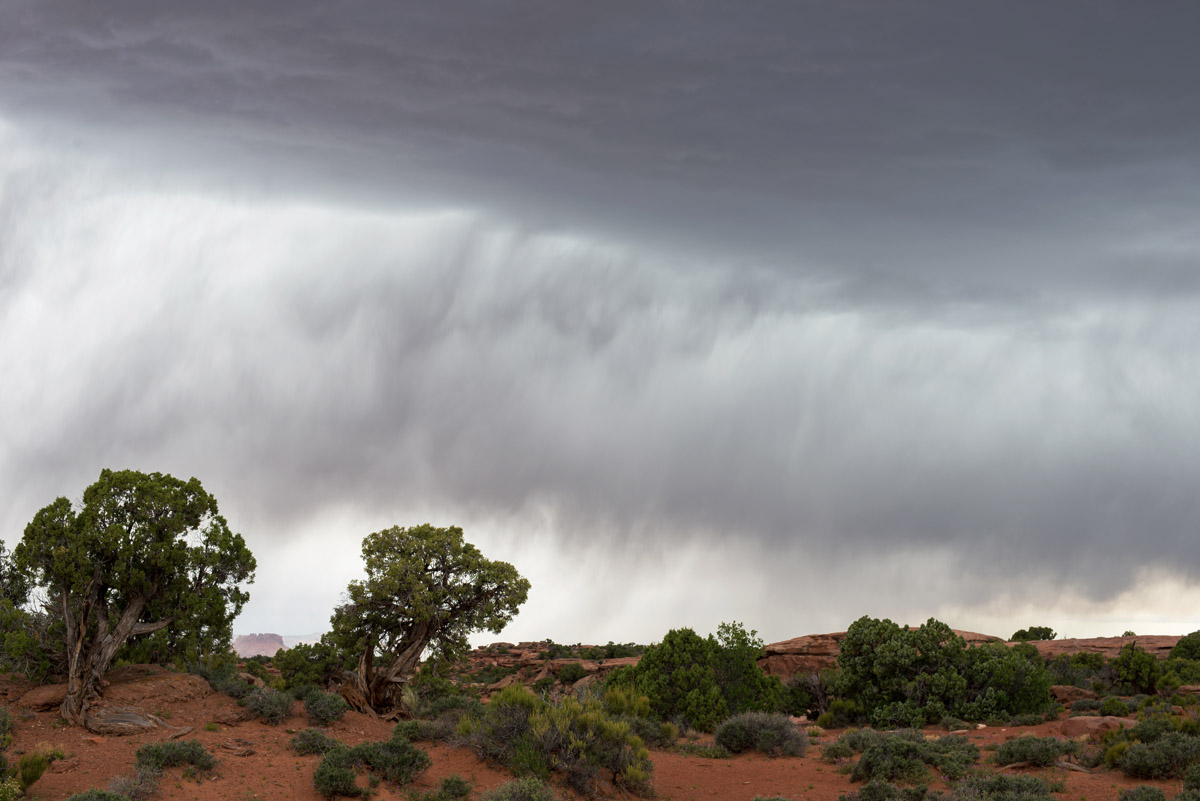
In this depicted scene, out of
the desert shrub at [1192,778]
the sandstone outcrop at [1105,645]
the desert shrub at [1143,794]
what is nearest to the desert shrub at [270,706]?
the desert shrub at [1143,794]

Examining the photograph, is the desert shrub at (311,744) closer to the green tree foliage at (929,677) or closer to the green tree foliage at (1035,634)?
the green tree foliage at (929,677)

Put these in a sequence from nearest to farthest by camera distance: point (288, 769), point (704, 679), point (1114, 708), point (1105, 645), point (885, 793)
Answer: point (885, 793), point (288, 769), point (1114, 708), point (704, 679), point (1105, 645)

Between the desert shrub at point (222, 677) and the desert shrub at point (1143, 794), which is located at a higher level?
the desert shrub at point (222, 677)

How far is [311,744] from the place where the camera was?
2358 cm

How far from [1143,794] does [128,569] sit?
1143 inches

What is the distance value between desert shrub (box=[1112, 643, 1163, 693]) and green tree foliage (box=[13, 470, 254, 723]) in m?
48.9

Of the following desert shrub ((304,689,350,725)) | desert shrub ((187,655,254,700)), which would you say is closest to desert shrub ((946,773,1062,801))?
desert shrub ((304,689,350,725))

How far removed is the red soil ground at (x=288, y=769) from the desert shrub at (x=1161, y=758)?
602 millimetres

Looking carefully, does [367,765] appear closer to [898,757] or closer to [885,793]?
[885,793]

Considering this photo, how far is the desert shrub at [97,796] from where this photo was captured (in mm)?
17031

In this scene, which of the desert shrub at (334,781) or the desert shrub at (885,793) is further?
the desert shrub at (885,793)

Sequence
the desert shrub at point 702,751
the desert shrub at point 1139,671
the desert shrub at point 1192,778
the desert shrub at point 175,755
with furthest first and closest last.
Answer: the desert shrub at point 1139,671, the desert shrub at point 702,751, the desert shrub at point 175,755, the desert shrub at point 1192,778

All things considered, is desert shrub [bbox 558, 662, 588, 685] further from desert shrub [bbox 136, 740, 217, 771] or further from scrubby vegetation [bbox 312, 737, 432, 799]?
desert shrub [bbox 136, 740, 217, 771]

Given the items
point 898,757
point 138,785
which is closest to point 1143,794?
point 898,757
